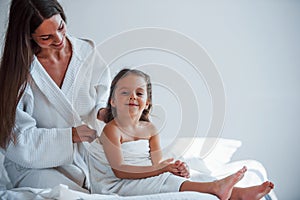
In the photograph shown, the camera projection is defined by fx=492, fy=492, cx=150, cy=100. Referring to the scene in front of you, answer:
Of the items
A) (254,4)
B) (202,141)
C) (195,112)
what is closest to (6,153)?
(195,112)

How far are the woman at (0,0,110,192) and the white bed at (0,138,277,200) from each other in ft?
0.36

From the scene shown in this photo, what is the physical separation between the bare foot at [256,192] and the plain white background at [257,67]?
93cm

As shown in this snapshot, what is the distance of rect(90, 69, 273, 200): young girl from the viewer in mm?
1556

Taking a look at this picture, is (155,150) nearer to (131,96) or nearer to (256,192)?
(131,96)

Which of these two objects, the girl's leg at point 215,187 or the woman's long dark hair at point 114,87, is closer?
the girl's leg at point 215,187

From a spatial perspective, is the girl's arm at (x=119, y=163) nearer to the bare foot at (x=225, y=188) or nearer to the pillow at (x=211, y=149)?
the bare foot at (x=225, y=188)

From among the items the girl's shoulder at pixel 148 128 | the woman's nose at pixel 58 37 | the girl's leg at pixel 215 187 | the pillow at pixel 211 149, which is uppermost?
the woman's nose at pixel 58 37

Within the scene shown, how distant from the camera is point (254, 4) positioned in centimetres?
256

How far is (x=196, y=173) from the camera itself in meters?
1.81

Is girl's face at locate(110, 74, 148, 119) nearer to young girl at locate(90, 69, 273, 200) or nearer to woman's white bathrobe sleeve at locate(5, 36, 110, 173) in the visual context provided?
young girl at locate(90, 69, 273, 200)

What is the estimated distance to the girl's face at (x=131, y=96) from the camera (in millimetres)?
1748

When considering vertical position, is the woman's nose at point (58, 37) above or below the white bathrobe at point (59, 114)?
above

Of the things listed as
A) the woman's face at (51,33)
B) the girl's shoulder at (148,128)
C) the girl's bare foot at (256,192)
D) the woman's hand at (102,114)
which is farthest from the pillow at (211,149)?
the woman's face at (51,33)

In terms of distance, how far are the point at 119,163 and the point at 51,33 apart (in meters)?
0.52
